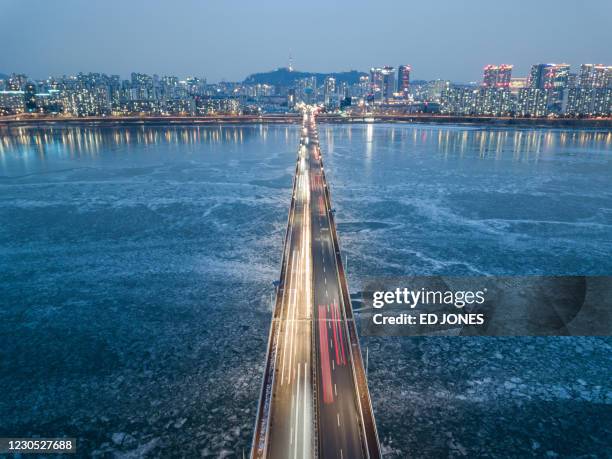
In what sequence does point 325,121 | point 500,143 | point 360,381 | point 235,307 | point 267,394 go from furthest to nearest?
1. point 325,121
2. point 500,143
3. point 235,307
4. point 360,381
5. point 267,394

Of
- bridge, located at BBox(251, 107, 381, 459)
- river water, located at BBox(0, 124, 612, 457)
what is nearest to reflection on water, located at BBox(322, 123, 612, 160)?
river water, located at BBox(0, 124, 612, 457)

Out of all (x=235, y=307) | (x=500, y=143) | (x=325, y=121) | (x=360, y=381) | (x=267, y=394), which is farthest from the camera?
(x=325, y=121)

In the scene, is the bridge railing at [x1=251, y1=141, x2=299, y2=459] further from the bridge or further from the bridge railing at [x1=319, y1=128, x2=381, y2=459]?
the bridge railing at [x1=319, y1=128, x2=381, y2=459]

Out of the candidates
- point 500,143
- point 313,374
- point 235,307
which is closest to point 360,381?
point 313,374

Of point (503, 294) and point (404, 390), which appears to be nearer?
point (404, 390)

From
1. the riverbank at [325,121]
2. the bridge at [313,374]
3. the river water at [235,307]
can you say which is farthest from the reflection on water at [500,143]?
the bridge at [313,374]

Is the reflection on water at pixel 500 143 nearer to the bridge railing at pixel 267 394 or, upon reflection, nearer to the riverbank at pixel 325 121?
the riverbank at pixel 325 121

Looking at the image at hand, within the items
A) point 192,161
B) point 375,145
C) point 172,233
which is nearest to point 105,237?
point 172,233

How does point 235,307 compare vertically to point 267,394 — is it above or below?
below

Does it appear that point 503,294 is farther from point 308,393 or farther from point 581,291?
point 308,393

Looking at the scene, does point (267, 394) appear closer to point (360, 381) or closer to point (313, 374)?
point (313, 374)
